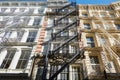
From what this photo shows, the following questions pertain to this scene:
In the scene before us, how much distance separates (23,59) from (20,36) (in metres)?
4.41

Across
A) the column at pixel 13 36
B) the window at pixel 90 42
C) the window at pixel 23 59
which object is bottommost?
the window at pixel 90 42

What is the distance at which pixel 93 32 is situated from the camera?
64.5 ft

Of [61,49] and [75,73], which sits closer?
[75,73]

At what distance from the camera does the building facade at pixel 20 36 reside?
44.8 ft

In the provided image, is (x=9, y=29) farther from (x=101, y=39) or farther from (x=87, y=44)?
(x=101, y=39)

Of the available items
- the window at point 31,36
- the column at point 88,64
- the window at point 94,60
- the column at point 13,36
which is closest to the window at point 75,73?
the column at point 88,64

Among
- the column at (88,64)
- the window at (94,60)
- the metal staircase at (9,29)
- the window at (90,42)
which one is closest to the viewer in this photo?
the column at (88,64)

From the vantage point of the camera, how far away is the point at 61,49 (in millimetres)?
16484

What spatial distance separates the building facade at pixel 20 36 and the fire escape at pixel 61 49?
1511 millimetres

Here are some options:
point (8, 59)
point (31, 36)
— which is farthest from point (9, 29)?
point (8, 59)

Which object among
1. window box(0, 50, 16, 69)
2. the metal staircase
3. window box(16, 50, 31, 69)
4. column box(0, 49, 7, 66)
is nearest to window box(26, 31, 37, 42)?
the metal staircase

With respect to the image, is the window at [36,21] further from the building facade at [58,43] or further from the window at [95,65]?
the window at [95,65]

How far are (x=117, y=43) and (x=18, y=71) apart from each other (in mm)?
10831

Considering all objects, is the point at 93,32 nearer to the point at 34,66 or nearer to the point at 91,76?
the point at 91,76
